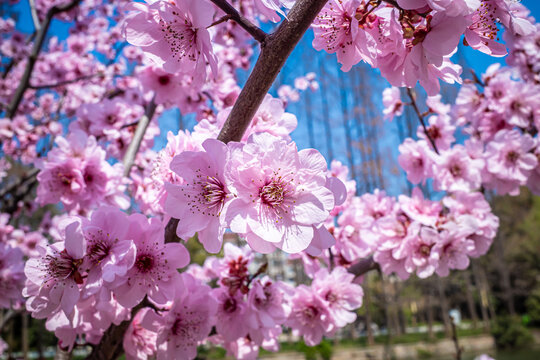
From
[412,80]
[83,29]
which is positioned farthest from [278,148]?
[83,29]

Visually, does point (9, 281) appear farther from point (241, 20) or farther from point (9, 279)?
point (241, 20)

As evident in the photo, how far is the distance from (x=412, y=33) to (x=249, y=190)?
1.95ft

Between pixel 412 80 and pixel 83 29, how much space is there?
251 inches

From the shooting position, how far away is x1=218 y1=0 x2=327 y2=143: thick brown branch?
87 cm

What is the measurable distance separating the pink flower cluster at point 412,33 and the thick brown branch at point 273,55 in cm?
18

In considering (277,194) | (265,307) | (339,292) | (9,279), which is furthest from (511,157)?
(9,279)

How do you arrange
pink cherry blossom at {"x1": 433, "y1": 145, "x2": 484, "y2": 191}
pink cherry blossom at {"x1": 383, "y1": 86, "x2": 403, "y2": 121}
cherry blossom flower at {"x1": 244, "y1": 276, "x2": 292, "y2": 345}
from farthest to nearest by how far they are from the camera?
pink cherry blossom at {"x1": 383, "y1": 86, "x2": 403, "y2": 121} < pink cherry blossom at {"x1": 433, "y1": 145, "x2": 484, "y2": 191} < cherry blossom flower at {"x1": 244, "y1": 276, "x2": 292, "y2": 345}

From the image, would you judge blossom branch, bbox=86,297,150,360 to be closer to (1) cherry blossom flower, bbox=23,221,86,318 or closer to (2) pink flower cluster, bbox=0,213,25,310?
(1) cherry blossom flower, bbox=23,221,86,318

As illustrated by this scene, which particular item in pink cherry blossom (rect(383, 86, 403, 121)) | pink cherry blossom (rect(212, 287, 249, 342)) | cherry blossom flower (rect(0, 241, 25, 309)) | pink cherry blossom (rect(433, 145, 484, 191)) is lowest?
pink cherry blossom (rect(212, 287, 249, 342))

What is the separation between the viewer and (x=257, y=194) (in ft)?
3.04

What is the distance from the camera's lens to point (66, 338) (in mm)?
1436

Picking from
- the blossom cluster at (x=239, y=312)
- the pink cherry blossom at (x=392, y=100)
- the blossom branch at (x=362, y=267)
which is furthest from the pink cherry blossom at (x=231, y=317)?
the pink cherry blossom at (x=392, y=100)

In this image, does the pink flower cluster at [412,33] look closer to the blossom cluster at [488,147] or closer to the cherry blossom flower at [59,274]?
the cherry blossom flower at [59,274]

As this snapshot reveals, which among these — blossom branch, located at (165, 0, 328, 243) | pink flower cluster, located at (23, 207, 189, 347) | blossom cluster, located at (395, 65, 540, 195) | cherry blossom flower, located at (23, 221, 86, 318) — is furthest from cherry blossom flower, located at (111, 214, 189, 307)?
blossom cluster, located at (395, 65, 540, 195)
